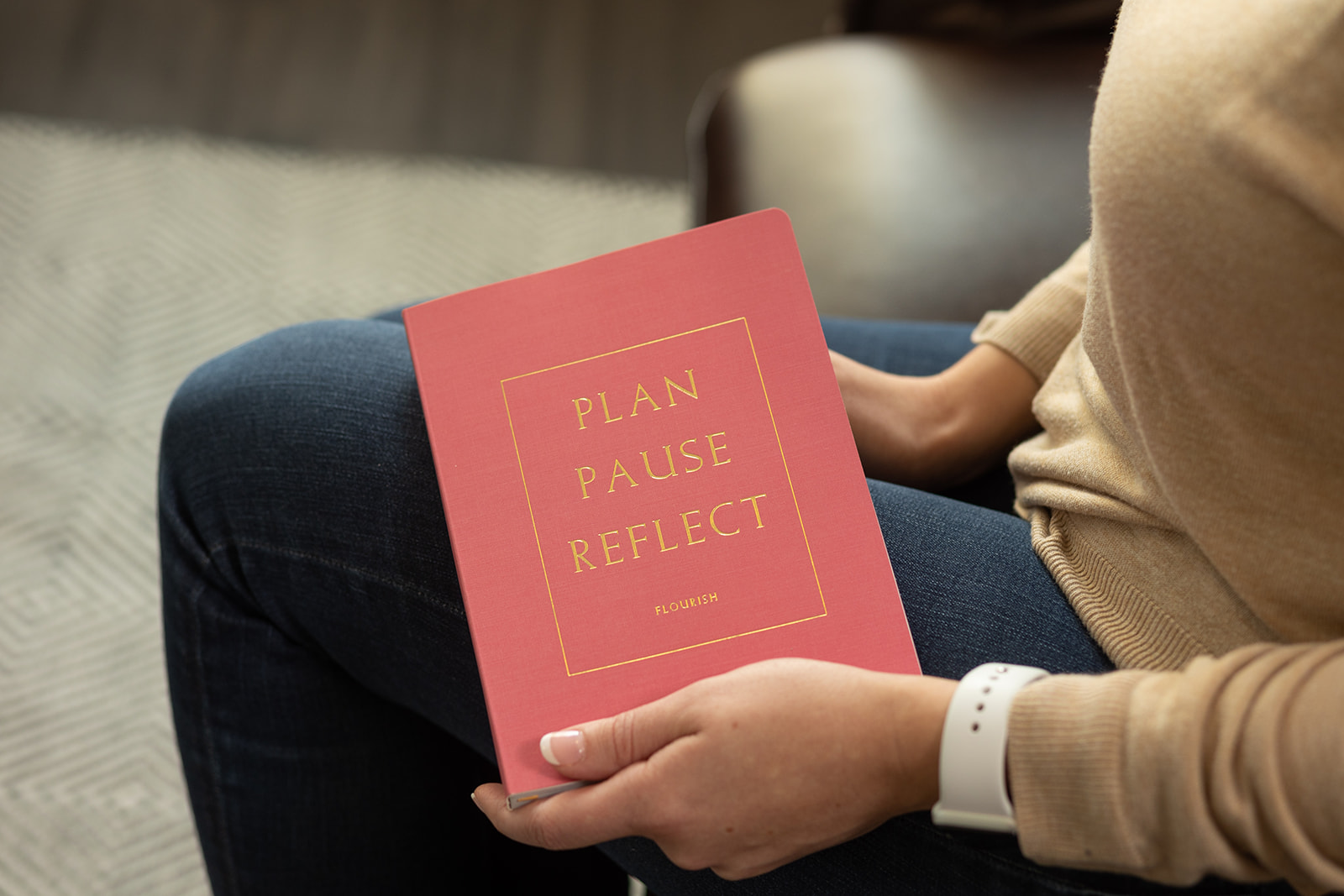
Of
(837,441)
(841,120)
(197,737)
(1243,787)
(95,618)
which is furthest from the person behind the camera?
(95,618)

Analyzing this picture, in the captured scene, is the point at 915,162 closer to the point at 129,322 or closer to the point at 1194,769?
the point at 1194,769

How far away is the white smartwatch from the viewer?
1.30 ft

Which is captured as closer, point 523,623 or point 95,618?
point 523,623

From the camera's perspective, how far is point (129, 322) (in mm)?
1248

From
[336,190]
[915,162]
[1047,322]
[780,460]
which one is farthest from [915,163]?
[336,190]

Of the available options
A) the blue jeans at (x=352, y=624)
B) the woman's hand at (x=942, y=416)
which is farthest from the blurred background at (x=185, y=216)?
the woman's hand at (x=942, y=416)

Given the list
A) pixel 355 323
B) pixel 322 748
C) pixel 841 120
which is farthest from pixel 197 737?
pixel 841 120

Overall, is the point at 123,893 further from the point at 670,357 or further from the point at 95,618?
the point at 670,357

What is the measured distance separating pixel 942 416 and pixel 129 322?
3.51 ft

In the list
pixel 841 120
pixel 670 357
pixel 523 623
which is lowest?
pixel 523 623

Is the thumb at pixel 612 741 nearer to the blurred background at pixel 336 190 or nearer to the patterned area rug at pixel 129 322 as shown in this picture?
the blurred background at pixel 336 190

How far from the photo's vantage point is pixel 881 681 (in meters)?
0.42

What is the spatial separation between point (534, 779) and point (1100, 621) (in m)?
0.28

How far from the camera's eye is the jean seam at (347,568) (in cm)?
51
